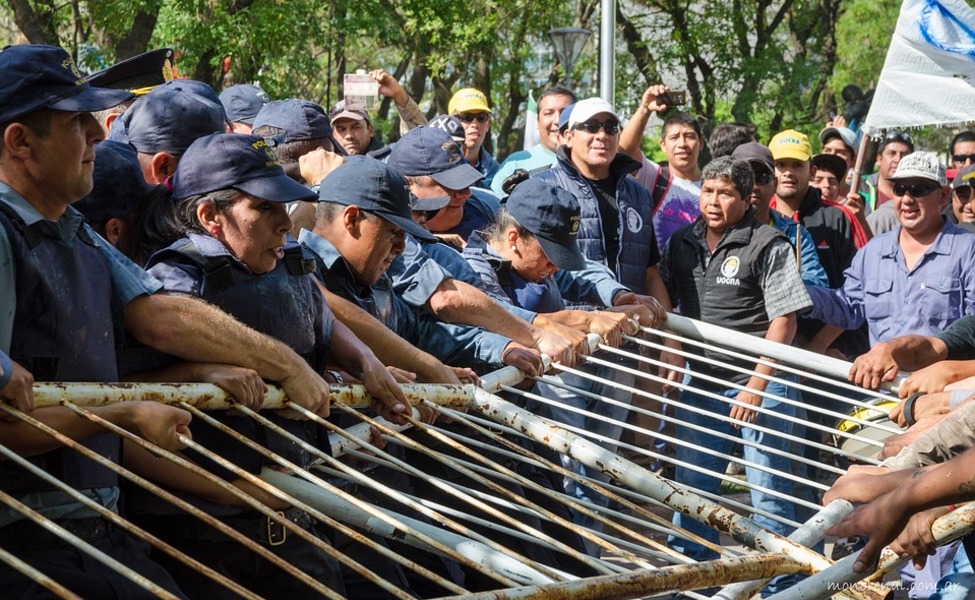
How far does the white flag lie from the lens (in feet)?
28.0

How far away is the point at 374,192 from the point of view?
13.9 ft

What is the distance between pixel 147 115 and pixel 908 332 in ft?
13.3

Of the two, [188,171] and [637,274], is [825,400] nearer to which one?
[637,274]

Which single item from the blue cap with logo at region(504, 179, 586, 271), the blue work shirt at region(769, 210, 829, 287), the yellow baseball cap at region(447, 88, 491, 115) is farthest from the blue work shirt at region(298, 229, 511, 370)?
the yellow baseball cap at region(447, 88, 491, 115)

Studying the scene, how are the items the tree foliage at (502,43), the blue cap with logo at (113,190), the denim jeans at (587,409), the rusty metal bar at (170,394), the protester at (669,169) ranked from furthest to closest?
the tree foliage at (502,43), the protester at (669,169), the denim jeans at (587,409), the blue cap with logo at (113,190), the rusty metal bar at (170,394)

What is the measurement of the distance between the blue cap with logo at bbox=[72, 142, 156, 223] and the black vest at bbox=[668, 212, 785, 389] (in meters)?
3.60

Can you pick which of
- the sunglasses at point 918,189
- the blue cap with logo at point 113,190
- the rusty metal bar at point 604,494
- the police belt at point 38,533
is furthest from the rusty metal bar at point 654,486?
the sunglasses at point 918,189

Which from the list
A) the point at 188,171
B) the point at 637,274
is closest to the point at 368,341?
the point at 188,171

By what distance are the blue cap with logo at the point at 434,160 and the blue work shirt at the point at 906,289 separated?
7.72 feet

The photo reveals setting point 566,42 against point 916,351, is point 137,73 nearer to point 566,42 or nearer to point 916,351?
point 916,351

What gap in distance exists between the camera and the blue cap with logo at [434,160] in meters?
5.61

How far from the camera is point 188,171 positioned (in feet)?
11.7

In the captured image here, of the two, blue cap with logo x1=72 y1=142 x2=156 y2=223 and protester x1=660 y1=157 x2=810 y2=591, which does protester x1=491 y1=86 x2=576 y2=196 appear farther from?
blue cap with logo x1=72 y1=142 x2=156 y2=223

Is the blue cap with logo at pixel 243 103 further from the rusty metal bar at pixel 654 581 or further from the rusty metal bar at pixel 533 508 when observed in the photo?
the rusty metal bar at pixel 654 581
